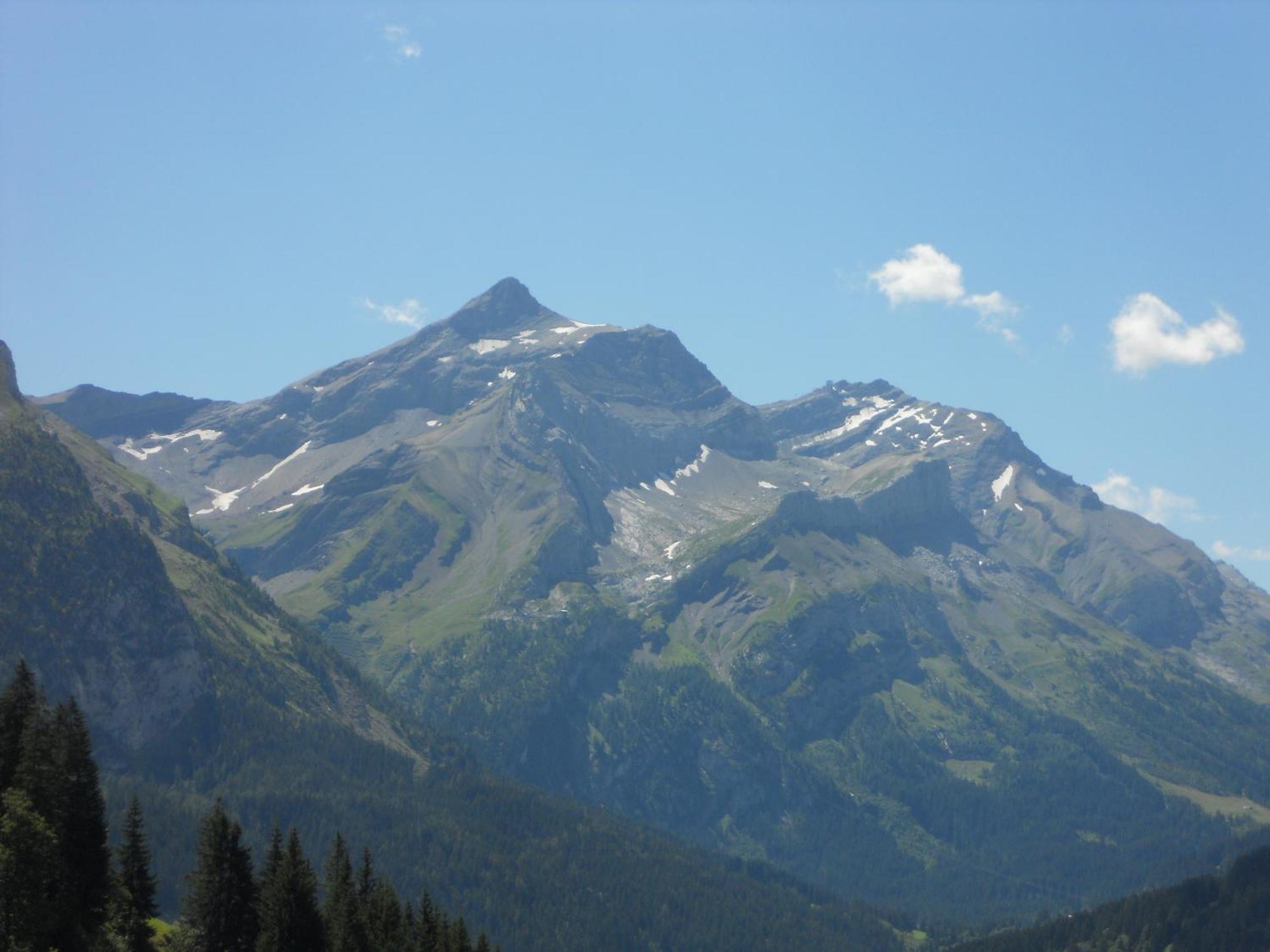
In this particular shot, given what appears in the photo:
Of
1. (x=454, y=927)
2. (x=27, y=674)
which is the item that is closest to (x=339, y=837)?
(x=454, y=927)

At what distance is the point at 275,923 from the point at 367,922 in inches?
426

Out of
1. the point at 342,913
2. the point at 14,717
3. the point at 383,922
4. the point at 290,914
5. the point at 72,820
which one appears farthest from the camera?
the point at 383,922

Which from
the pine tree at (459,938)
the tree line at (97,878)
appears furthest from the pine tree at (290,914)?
the pine tree at (459,938)

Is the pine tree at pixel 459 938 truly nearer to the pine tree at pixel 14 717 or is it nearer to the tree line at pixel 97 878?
the tree line at pixel 97 878

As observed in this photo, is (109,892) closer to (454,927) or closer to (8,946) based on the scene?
(8,946)

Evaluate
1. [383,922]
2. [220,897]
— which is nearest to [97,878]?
[220,897]

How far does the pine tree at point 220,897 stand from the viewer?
83.0 metres

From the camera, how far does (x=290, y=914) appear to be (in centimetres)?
8244

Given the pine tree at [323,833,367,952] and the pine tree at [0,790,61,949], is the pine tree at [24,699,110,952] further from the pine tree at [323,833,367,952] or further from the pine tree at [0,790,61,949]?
the pine tree at [323,833,367,952]

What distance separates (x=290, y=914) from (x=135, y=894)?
34.2 ft

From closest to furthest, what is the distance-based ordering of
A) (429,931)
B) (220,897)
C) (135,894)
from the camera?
1. (220,897)
2. (135,894)
3. (429,931)

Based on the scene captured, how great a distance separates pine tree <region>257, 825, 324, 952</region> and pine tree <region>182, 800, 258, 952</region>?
126 cm

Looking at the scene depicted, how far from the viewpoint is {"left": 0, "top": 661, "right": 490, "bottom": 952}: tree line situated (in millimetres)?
74812

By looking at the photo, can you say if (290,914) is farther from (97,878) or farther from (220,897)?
(97,878)
